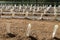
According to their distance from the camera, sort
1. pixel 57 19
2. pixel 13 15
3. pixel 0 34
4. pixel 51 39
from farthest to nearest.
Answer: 1. pixel 13 15
2. pixel 57 19
3. pixel 0 34
4. pixel 51 39

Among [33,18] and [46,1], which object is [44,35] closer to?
[33,18]

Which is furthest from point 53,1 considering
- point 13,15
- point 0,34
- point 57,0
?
point 0,34

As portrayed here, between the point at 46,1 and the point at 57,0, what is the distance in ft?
6.02

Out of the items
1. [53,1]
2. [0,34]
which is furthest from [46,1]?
[0,34]

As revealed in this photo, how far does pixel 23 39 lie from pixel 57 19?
5.77m

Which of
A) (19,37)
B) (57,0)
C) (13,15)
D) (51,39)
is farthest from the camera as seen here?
(57,0)

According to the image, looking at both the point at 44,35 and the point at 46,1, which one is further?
the point at 46,1

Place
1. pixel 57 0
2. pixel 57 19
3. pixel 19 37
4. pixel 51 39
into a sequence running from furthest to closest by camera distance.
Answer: pixel 57 0 < pixel 57 19 < pixel 19 37 < pixel 51 39

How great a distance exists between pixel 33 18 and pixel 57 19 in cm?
152

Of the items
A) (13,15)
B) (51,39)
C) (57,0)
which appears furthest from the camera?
(57,0)

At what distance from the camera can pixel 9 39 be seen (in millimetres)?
7316

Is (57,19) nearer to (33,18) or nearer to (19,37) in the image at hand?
(33,18)

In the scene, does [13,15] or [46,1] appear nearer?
[13,15]

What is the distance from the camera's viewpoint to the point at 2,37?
760cm
